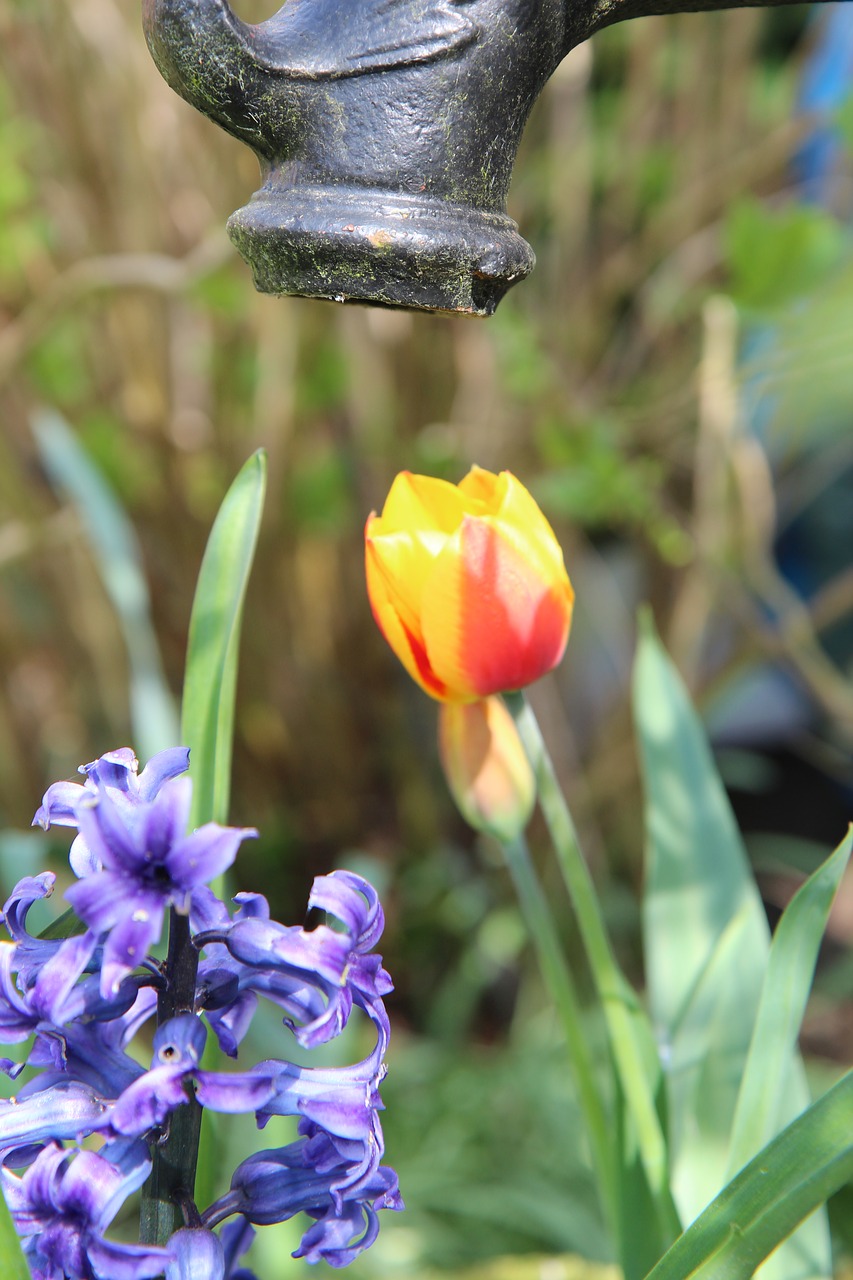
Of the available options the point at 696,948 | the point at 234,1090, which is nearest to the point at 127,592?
the point at 696,948

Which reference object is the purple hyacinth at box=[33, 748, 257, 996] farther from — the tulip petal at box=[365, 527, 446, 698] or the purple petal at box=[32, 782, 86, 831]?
the tulip petal at box=[365, 527, 446, 698]

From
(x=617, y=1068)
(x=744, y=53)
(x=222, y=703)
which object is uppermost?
(x=744, y=53)

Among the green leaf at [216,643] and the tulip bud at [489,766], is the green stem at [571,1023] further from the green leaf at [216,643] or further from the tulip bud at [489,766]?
the green leaf at [216,643]

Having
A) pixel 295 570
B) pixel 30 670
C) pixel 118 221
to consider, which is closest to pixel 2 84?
pixel 118 221

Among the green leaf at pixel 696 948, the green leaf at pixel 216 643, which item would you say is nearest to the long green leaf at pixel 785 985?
the green leaf at pixel 696 948

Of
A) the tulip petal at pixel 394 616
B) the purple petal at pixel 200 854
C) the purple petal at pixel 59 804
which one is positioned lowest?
the tulip petal at pixel 394 616

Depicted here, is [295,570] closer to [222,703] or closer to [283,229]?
[222,703]
